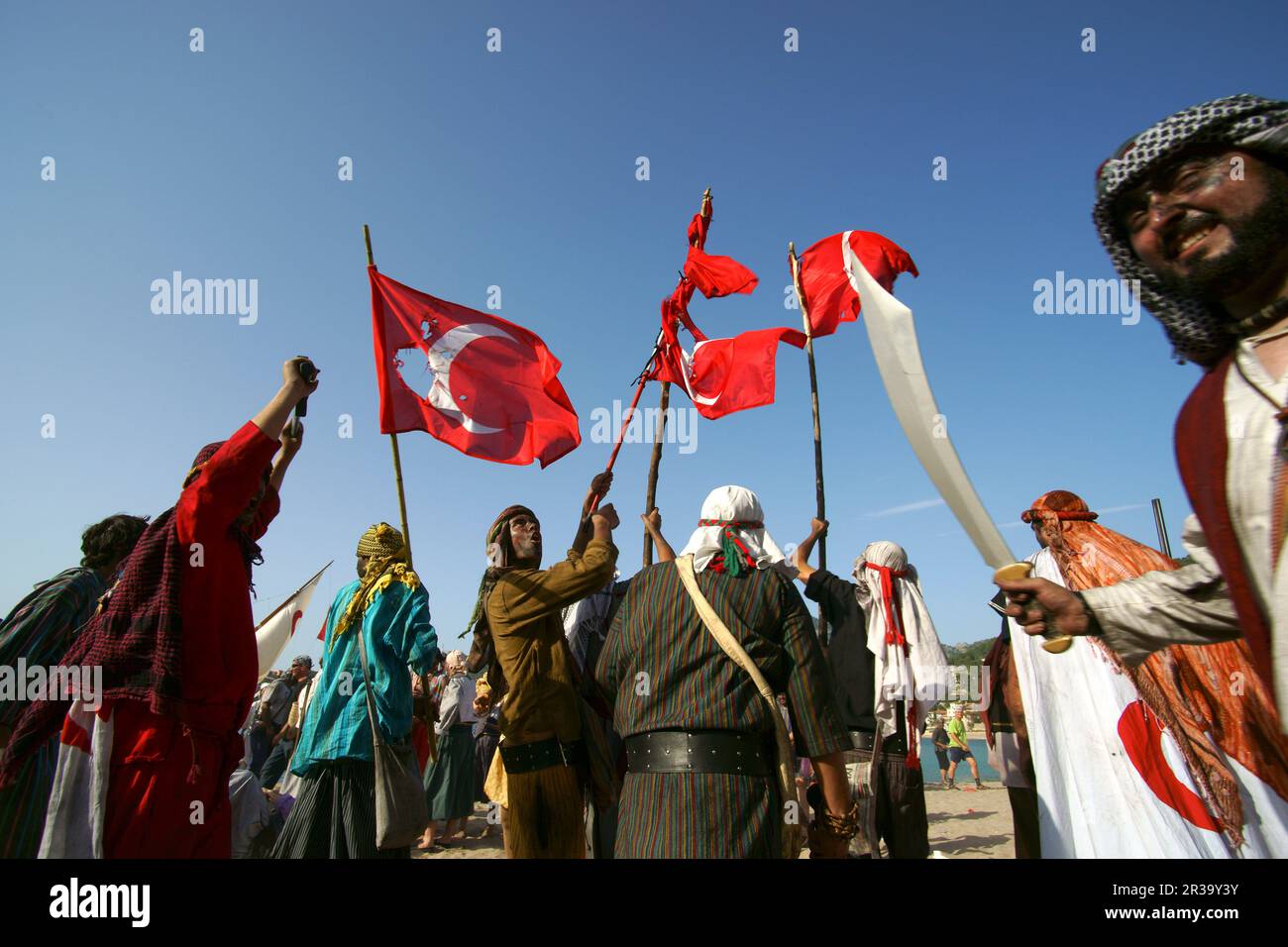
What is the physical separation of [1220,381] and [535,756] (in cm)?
330

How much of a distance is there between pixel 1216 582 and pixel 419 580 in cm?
397

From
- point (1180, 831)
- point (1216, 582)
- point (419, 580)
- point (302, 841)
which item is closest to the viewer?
point (1216, 582)

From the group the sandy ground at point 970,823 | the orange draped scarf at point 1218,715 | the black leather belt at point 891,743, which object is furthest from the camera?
the sandy ground at point 970,823

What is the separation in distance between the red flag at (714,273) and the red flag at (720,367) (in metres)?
0.42

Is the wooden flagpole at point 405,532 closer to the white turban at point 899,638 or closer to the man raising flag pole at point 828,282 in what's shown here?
the white turban at point 899,638

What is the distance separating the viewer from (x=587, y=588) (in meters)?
3.71

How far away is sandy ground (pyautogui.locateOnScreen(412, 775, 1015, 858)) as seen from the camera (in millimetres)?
7918

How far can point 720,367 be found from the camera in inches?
293

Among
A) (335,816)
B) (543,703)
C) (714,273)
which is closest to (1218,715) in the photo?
(543,703)

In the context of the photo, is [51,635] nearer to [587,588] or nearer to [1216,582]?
[587,588]

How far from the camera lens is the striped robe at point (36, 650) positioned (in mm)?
3281
